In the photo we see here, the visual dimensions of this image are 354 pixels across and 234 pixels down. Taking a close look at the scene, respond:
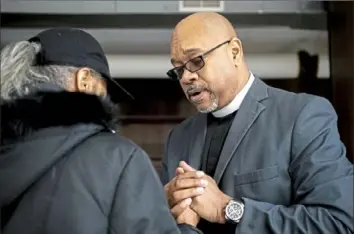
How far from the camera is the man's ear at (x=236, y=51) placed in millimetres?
1106

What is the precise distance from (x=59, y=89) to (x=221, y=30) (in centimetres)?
35

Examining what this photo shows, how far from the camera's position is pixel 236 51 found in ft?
3.65

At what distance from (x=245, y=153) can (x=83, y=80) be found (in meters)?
0.32

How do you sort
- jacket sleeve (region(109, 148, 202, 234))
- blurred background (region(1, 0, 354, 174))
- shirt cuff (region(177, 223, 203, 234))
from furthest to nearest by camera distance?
blurred background (region(1, 0, 354, 174)) → shirt cuff (region(177, 223, 203, 234)) → jacket sleeve (region(109, 148, 202, 234))

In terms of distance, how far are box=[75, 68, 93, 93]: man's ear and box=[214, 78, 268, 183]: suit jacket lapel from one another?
0.92 feet

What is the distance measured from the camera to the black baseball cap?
0.91 meters

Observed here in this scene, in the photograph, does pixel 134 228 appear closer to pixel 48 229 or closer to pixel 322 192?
pixel 48 229

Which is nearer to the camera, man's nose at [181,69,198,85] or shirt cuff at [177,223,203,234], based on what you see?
shirt cuff at [177,223,203,234]

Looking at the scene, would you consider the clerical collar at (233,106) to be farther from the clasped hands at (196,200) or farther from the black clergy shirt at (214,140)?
the clasped hands at (196,200)

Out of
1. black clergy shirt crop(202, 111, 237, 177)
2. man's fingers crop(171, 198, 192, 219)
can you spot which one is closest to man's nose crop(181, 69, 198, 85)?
black clergy shirt crop(202, 111, 237, 177)

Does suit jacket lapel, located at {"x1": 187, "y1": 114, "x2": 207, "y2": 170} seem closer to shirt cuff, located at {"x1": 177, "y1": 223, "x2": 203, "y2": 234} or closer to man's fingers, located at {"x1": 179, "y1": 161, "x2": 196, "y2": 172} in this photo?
man's fingers, located at {"x1": 179, "y1": 161, "x2": 196, "y2": 172}

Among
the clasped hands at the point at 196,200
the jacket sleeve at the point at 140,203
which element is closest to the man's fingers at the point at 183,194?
the clasped hands at the point at 196,200

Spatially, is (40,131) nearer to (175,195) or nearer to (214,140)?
(175,195)

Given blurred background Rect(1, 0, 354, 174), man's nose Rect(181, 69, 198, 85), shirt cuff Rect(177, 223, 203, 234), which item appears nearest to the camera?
shirt cuff Rect(177, 223, 203, 234)
